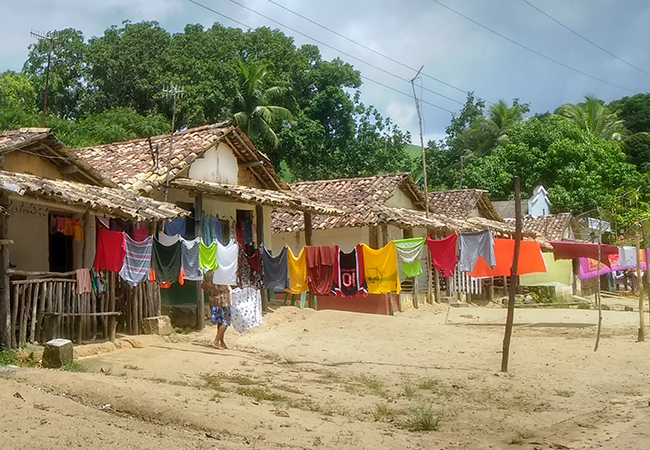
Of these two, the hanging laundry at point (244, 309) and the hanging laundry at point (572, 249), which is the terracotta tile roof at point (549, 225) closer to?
the hanging laundry at point (572, 249)

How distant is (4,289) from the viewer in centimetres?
980

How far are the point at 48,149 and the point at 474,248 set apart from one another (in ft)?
30.5

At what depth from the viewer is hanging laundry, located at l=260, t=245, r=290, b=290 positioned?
16.0 m

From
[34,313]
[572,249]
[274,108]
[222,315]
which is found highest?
[274,108]

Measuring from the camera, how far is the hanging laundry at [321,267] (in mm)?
15773

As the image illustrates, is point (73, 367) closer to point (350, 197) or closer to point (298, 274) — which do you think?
point (298, 274)

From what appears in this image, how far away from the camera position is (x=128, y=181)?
14.3 metres

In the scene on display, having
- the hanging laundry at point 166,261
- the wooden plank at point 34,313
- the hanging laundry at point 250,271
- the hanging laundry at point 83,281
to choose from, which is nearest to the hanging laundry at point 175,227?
the hanging laundry at point 250,271

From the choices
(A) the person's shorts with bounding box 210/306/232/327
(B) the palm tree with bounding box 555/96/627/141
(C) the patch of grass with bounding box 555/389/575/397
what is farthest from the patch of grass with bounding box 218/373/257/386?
(B) the palm tree with bounding box 555/96/627/141

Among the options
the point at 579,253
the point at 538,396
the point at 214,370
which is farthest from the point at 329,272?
the point at 579,253

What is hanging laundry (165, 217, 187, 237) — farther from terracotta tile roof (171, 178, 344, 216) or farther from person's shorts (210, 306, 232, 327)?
person's shorts (210, 306, 232, 327)

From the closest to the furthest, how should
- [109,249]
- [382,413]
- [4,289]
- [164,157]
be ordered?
[382,413], [4,289], [109,249], [164,157]

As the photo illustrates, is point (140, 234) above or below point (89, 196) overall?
below

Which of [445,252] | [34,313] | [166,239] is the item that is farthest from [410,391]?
[445,252]
